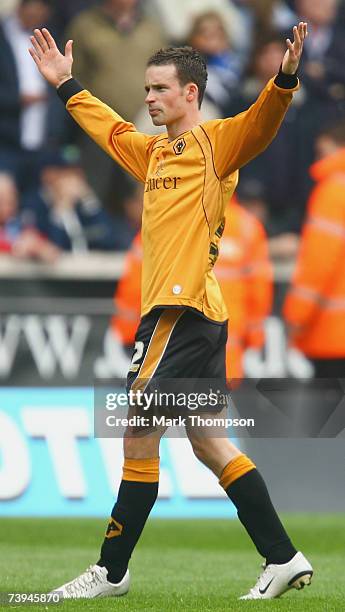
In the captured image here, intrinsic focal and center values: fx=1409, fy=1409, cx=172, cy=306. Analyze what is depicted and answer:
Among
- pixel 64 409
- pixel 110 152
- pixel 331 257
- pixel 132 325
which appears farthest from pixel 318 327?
pixel 110 152

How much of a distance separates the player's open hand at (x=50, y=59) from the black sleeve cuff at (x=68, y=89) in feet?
0.07

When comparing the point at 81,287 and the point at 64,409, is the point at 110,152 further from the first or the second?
the point at 81,287

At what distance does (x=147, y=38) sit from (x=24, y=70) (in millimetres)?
1200

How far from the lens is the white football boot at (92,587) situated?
18.2 ft

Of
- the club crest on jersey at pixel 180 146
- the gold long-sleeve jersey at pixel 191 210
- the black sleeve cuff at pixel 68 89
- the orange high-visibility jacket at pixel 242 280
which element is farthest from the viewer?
the orange high-visibility jacket at pixel 242 280

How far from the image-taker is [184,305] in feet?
18.0

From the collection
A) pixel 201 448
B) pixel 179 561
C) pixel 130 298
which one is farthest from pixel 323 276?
pixel 201 448

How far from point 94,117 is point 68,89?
17 cm

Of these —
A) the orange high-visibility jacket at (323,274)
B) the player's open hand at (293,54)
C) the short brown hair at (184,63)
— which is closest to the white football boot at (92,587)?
the short brown hair at (184,63)

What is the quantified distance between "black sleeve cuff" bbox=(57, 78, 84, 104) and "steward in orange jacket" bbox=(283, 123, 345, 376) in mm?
4772

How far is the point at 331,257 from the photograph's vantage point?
10.7m

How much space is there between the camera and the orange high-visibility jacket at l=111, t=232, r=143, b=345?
1073 cm

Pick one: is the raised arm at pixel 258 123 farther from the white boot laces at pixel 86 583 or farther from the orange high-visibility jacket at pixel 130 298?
→ the orange high-visibility jacket at pixel 130 298

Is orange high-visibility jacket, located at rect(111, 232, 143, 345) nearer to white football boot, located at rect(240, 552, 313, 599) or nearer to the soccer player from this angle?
the soccer player
